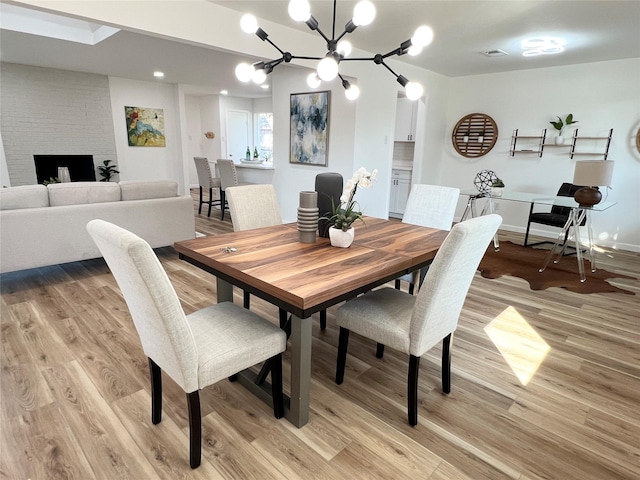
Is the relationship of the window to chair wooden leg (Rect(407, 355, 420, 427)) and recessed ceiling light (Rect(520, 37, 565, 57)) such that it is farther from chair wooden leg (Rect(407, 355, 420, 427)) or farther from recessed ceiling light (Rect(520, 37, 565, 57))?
chair wooden leg (Rect(407, 355, 420, 427))

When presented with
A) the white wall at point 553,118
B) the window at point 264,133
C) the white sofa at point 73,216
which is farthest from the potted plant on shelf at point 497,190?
the window at point 264,133

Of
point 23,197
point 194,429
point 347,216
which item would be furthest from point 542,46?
point 23,197

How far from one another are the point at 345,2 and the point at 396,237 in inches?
80.2

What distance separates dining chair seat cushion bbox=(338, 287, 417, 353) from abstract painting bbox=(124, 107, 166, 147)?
7082 millimetres

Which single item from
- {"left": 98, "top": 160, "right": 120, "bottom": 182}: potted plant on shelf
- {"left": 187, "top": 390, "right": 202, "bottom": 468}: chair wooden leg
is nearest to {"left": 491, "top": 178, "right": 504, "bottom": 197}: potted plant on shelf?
{"left": 187, "top": 390, "right": 202, "bottom": 468}: chair wooden leg

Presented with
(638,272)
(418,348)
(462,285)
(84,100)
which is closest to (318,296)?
(418,348)

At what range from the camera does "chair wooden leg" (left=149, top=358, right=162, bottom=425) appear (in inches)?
64.4

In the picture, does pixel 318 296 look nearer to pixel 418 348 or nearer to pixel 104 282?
pixel 418 348

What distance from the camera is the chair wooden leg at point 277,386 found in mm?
1688

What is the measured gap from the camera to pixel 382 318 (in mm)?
1805

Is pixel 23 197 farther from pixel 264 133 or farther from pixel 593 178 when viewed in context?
pixel 264 133

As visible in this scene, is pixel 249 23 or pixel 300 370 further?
pixel 249 23

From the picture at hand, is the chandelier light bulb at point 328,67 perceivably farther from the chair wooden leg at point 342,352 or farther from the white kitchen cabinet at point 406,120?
the white kitchen cabinet at point 406,120

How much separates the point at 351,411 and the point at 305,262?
2.56 feet
